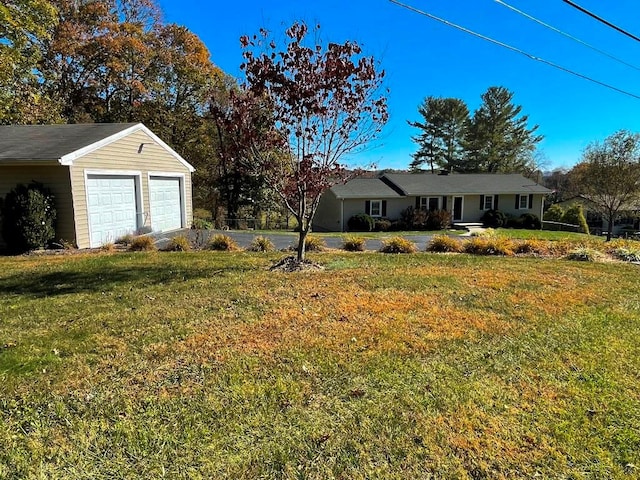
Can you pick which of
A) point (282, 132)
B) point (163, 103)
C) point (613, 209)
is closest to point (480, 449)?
point (282, 132)

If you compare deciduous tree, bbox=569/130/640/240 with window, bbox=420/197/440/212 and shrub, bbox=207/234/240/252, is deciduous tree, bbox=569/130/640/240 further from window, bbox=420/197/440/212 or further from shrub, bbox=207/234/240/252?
shrub, bbox=207/234/240/252

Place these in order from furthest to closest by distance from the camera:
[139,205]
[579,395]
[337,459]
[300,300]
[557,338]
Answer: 1. [139,205]
2. [300,300]
3. [557,338]
4. [579,395]
5. [337,459]

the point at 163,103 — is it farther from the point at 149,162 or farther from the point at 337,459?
the point at 337,459

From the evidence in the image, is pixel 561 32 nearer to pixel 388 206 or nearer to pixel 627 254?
pixel 627 254

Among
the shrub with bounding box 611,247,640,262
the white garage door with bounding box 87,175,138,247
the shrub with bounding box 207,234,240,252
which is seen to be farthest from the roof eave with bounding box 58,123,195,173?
the shrub with bounding box 611,247,640,262

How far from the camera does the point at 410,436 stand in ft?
9.55

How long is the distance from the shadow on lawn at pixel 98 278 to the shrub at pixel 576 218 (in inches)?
1168

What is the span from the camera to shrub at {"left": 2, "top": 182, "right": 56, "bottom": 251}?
10859 millimetres

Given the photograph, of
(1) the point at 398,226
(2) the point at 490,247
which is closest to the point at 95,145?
(2) the point at 490,247

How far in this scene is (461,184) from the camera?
30.7 m

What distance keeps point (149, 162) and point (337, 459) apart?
1455 centimetres

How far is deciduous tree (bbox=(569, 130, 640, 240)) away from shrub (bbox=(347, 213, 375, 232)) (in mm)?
12274

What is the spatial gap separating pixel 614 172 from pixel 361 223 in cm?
1385

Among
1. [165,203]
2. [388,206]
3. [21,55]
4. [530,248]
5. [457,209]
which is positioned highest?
[21,55]
